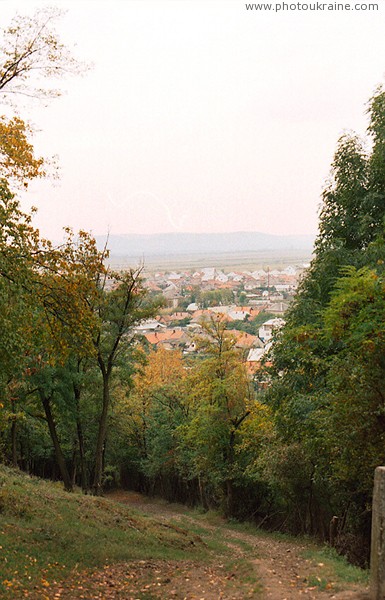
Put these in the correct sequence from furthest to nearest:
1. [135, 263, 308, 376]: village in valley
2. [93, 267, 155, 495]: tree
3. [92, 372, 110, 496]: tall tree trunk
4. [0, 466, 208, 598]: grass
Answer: [135, 263, 308, 376]: village in valley, [93, 267, 155, 495]: tree, [92, 372, 110, 496]: tall tree trunk, [0, 466, 208, 598]: grass

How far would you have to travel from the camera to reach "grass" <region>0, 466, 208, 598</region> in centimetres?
1138

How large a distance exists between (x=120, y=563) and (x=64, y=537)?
1.69 meters

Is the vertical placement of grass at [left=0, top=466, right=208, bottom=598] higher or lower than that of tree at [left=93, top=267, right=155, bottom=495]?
lower

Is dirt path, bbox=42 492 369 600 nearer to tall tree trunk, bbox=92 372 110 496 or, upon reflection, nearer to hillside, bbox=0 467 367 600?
hillside, bbox=0 467 367 600

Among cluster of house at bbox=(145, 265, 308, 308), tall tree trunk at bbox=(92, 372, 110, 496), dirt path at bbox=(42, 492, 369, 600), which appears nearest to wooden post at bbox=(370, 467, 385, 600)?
dirt path at bbox=(42, 492, 369, 600)

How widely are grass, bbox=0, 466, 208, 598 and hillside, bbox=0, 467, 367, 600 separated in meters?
0.02

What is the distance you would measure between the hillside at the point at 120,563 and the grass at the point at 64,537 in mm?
23

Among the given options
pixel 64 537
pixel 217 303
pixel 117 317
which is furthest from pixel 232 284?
pixel 64 537

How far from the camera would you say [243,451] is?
114 ft

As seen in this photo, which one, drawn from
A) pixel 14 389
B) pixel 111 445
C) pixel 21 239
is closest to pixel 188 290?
pixel 111 445

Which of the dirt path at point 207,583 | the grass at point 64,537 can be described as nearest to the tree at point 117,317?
the grass at point 64,537

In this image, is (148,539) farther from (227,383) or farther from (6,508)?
(227,383)

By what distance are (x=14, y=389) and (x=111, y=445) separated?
80.8 ft

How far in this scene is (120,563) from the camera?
13.6 metres
